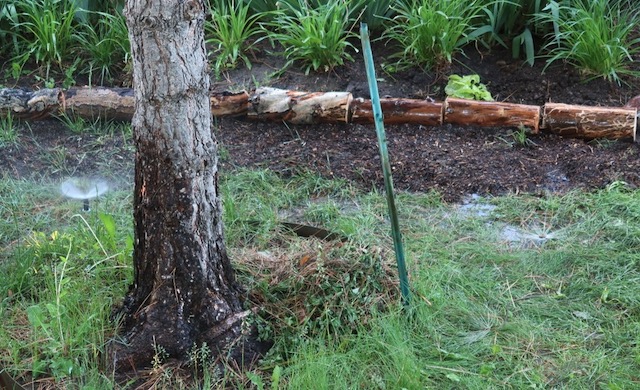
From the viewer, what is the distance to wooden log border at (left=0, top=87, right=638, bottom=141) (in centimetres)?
516

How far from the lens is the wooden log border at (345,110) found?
5156 mm

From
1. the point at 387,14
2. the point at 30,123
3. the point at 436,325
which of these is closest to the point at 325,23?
the point at 387,14

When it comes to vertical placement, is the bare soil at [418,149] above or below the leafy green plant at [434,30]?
below

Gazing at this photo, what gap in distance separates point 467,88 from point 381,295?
250 cm

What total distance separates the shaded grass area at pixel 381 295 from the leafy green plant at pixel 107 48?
2007 millimetres

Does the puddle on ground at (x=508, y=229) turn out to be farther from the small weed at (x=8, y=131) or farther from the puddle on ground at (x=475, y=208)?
the small weed at (x=8, y=131)

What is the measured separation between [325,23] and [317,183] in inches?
64.9

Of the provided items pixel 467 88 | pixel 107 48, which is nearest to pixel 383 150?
pixel 467 88

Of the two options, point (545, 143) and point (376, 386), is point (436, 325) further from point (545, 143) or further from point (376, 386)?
point (545, 143)

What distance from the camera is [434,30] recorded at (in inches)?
228

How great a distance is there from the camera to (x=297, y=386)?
9.87 feet

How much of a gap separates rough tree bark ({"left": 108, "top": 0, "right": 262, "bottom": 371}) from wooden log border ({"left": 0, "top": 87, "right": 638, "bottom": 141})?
2272mm

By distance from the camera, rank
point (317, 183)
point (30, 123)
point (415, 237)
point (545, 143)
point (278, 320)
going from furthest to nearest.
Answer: point (30, 123), point (545, 143), point (317, 183), point (415, 237), point (278, 320)

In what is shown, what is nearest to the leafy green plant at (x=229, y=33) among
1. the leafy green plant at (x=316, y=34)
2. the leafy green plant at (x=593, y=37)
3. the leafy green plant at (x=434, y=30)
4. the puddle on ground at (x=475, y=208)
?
the leafy green plant at (x=316, y=34)
